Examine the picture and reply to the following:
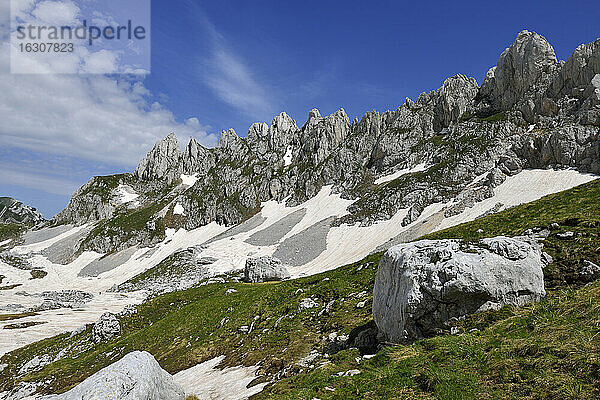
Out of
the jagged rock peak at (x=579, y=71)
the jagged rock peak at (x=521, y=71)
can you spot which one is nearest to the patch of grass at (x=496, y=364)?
the jagged rock peak at (x=579, y=71)

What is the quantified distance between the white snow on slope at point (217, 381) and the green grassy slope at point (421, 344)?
104 cm

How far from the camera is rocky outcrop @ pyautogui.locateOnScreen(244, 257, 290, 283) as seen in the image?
68000 millimetres

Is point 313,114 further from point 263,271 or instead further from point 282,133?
point 263,271

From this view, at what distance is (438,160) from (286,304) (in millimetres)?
102163

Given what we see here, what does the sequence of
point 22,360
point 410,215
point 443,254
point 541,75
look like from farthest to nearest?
1. point 541,75
2. point 410,215
3. point 22,360
4. point 443,254

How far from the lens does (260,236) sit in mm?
116500

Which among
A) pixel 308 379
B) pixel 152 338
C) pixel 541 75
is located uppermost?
pixel 541 75

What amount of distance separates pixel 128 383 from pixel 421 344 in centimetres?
1333

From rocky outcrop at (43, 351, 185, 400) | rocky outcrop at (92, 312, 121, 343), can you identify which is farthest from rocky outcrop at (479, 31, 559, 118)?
rocky outcrop at (92, 312, 121, 343)

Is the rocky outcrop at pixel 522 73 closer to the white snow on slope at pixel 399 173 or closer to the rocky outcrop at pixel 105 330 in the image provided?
the white snow on slope at pixel 399 173

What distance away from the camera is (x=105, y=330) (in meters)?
41.6

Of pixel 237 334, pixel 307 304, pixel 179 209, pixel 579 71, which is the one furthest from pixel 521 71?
pixel 179 209

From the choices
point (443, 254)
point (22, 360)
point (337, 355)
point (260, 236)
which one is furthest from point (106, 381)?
point (260, 236)

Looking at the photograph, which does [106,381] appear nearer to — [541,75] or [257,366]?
[257,366]
